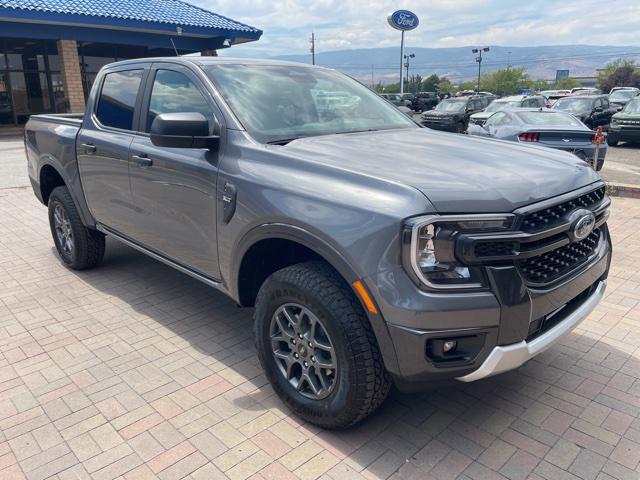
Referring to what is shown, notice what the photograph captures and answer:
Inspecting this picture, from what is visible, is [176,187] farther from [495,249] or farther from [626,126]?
[626,126]

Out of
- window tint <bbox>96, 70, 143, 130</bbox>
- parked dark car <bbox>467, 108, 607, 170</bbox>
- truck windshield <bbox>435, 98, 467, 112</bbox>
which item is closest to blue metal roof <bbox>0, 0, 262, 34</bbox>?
truck windshield <bbox>435, 98, 467, 112</bbox>

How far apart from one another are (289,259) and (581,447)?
5.97 ft

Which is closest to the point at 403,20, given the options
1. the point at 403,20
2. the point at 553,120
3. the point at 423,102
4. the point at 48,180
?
the point at 403,20

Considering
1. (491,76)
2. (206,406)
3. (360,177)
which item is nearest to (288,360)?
(206,406)

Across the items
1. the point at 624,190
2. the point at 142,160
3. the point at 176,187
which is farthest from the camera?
the point at 624,190

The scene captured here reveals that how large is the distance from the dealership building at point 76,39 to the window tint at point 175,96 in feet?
57.0

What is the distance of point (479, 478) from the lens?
242 centimetres

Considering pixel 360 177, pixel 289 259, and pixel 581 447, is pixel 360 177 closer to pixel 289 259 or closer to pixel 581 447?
pixel 289 259

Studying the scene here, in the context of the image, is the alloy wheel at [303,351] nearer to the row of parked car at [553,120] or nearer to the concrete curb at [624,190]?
the concrete curb at [624,190]

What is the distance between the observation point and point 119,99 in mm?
4223

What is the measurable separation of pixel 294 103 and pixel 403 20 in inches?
2053

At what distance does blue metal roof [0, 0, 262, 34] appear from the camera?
60.3 feet

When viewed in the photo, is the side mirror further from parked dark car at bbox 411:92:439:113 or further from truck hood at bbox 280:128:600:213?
parked dark car at bbox 411:92:439:113

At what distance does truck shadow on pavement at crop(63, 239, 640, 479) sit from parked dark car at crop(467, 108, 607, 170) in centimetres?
668
